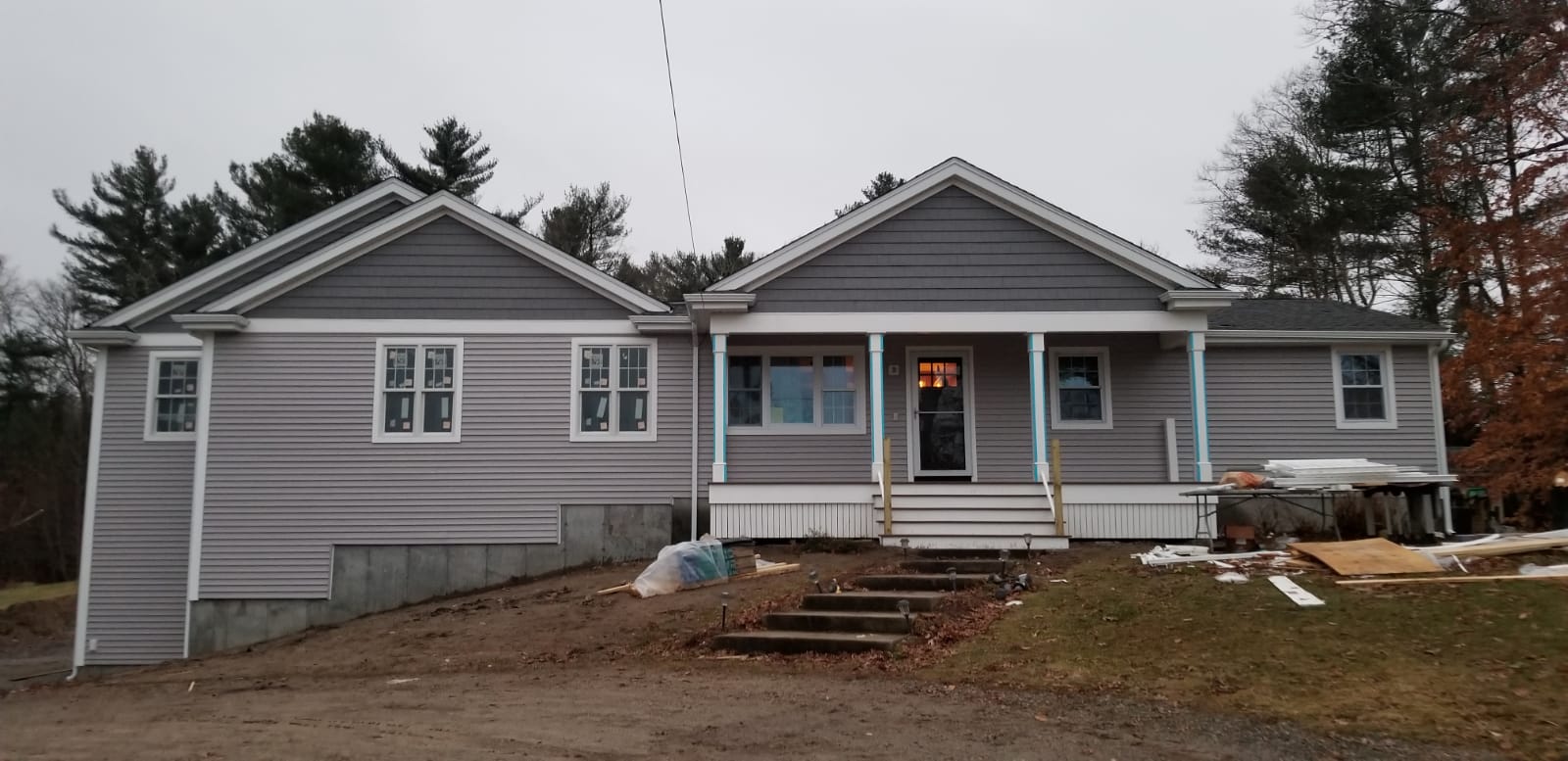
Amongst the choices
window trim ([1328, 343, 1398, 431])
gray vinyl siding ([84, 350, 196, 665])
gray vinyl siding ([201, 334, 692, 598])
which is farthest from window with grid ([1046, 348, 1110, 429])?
gray vinyl siding ([84, 350, 196, 665])

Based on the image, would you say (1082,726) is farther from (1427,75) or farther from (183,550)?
(1427,75)

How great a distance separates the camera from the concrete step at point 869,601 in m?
9.66

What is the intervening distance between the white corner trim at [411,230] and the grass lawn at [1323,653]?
7622 millimetres

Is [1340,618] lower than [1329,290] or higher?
lower

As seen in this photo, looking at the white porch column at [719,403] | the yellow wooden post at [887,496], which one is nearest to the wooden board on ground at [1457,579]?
the yellow wooden post at [887,496]

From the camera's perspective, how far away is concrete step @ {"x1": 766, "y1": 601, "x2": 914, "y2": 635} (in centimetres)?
920

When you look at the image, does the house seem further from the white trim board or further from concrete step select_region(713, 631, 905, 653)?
concrete step select_region(713, 631, 905, 653)

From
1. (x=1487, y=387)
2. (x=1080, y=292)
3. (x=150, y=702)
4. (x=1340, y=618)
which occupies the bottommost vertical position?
(x=150, y=702)

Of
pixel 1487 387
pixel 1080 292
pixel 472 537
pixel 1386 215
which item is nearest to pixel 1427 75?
pixel 1386 215

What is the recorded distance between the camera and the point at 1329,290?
92.9 ft

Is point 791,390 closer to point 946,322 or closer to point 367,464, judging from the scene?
point 946,322

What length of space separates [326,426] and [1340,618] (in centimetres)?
1257

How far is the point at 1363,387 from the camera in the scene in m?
15.2

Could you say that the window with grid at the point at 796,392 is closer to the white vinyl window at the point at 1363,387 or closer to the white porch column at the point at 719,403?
the white porch column at the point at 719,403
